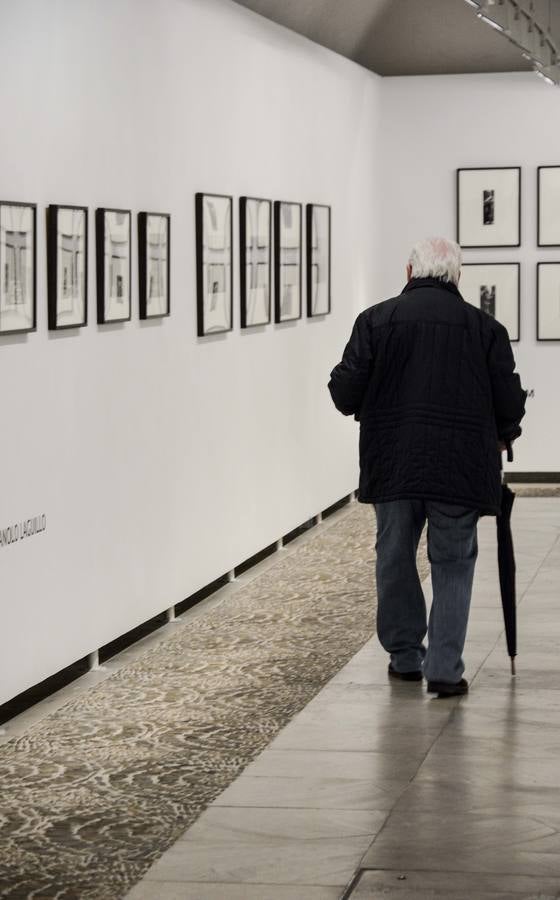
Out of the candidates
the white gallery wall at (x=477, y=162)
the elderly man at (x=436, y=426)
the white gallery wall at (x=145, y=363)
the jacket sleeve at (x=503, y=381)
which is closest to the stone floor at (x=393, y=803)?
the elderly man at (x=436, y=426)

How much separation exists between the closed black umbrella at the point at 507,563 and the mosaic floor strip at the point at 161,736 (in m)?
0.78

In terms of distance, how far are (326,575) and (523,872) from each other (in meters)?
5.37

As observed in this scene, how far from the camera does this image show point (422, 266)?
21.4 ft

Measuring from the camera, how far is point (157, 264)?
796cm

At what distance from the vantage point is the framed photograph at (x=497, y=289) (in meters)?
14.4

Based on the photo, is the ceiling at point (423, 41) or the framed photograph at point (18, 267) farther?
the ceiling at point (423, 41)

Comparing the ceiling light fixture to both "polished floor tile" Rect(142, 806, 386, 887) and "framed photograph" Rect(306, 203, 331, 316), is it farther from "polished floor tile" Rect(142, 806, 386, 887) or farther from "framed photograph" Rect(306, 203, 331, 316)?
"polished floor tile" Rect(142, 806, 386, 887)

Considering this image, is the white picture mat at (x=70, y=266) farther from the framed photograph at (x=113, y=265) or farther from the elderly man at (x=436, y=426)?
the elderly man at (x=436, y=426)

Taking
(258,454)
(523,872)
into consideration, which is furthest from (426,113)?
(523,872)

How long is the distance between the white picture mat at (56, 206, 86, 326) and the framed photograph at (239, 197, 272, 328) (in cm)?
269

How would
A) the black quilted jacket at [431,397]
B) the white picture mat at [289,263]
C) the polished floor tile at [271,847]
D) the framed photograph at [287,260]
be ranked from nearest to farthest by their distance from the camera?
the polished floor tile at [271,847], the black quilted jacket at [431,397], the framed photograph at [287,260], the white picture mat at [289,263]

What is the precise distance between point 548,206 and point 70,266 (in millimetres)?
8156

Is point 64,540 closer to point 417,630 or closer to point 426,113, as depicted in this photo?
point 417,630

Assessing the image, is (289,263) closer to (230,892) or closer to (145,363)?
(145,363)
